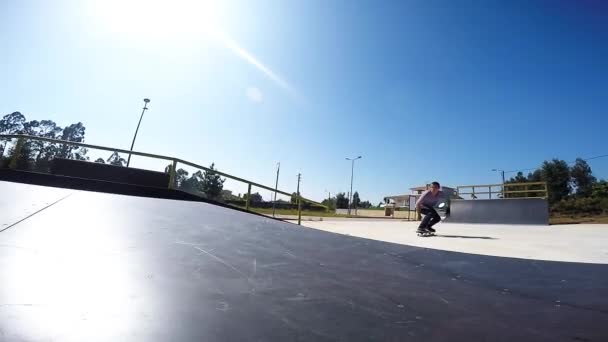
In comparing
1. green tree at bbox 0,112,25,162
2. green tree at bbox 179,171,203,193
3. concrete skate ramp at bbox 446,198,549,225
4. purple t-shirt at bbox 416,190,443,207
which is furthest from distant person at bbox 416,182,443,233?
green tree at bbox 0,112,25,162

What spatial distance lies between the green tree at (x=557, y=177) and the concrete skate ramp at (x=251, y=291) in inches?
3028

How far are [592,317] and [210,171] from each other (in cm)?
952

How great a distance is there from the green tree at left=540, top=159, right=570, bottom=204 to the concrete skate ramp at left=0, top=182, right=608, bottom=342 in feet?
252

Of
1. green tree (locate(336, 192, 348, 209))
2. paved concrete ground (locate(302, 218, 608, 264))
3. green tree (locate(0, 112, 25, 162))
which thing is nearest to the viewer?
paved concrete ground (locate(302, 218, 608, 264))

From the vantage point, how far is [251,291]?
1.81 metres

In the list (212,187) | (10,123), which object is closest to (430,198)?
(212,187)

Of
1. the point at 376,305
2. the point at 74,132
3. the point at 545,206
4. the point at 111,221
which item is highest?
the point at 74,132

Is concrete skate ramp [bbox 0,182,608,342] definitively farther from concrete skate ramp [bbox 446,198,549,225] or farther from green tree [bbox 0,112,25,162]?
green tree [bbox 0,112,25,162]

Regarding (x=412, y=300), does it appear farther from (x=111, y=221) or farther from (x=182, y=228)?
(x=111, y=221)

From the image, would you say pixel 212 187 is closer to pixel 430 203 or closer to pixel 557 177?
pixel 430 203

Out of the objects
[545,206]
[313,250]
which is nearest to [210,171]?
[313,250]

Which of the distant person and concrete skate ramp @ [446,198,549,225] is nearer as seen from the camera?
the distant person

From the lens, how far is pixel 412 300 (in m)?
1.86

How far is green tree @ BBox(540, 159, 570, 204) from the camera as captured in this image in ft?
199
